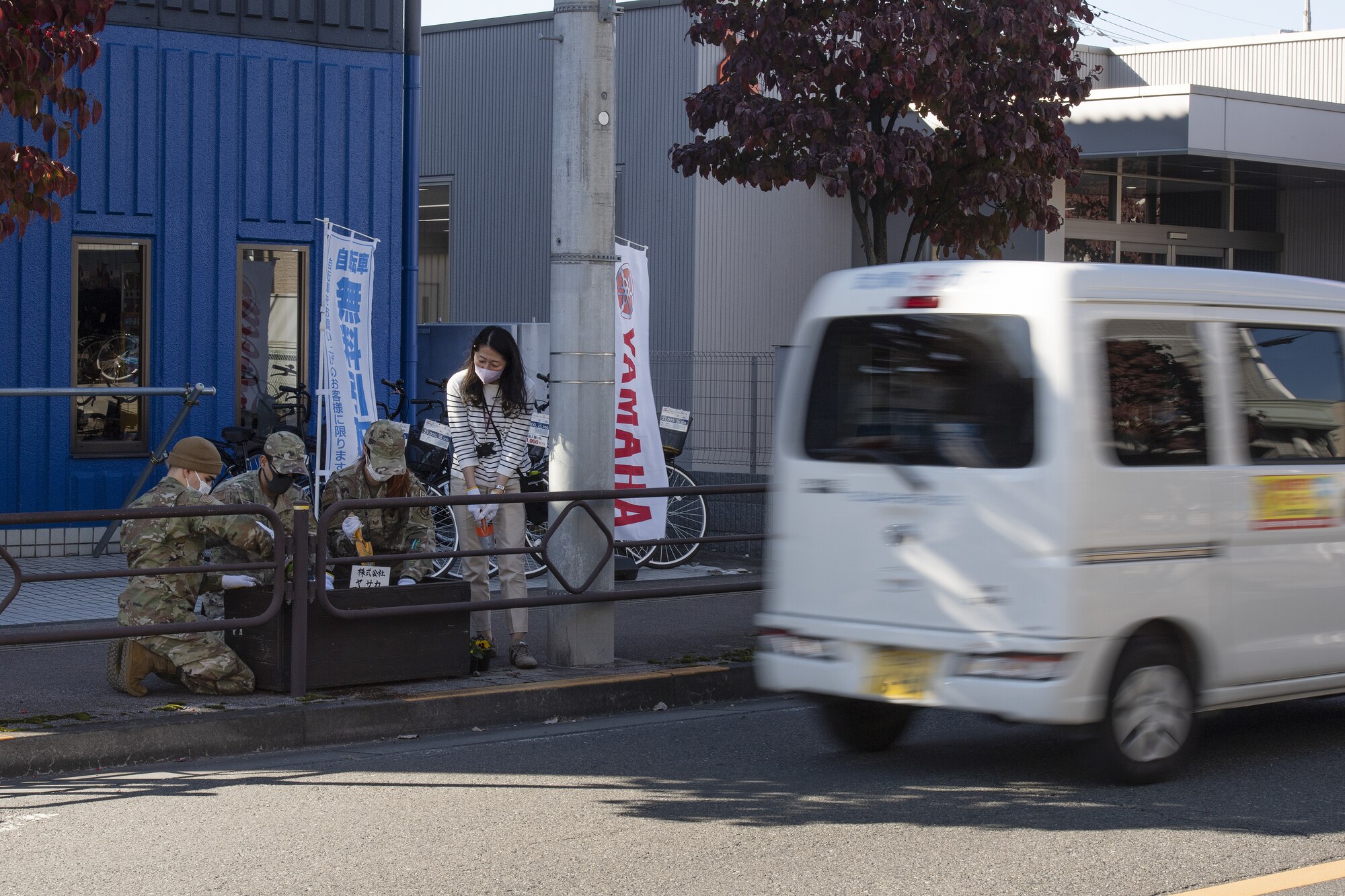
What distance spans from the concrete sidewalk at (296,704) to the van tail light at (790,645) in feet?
5.49

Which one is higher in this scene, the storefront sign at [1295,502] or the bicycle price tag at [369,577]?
the storefront sign at [1295,502]

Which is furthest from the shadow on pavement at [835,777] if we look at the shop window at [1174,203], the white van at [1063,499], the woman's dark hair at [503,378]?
the shop window at [1174,203]

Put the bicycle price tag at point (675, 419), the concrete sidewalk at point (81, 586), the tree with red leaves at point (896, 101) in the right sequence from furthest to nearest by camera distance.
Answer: the bicycle price tag at point (675, 419), the tree with red leaves at point (896, 101), the concrete sidewalk at point (81, 586)

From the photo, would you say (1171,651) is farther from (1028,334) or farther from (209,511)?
(209,511)

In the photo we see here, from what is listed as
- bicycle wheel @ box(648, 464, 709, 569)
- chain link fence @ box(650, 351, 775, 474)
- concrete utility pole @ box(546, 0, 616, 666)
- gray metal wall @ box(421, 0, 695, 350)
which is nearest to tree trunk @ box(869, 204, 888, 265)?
bicycle wheel @ box(648, 464, 709, 569)

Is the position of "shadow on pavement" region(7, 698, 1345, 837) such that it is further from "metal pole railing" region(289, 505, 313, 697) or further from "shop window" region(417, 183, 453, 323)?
"shop window" region(417, 183, 453, 323)

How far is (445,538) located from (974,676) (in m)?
7.65

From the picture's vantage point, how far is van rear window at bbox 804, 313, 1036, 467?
257 inches

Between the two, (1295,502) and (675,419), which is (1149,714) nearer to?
(1295,502)

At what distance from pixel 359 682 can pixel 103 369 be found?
7.03 meters

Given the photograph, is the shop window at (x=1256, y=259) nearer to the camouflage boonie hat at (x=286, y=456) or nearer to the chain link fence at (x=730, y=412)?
the chain link fence at (x=730, y=412)

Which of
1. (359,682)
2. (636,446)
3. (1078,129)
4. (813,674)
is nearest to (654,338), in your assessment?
(1078,129)

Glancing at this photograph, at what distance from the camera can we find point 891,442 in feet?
22.6

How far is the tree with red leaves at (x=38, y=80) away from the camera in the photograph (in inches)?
331
